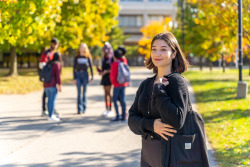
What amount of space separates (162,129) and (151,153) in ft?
0.81

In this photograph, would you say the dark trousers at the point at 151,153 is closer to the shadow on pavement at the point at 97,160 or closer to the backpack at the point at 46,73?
the shadow on pavement at the point at 97,160

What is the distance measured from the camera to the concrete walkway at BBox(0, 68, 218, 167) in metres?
5.65

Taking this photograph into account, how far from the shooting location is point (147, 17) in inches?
→ 3091

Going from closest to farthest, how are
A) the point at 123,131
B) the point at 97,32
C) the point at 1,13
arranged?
the point at 1,13 → the point at 123,131 → the point at 97,32

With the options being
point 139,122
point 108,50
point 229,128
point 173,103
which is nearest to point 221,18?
point 108,50

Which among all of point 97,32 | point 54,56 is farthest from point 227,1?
point 97,32

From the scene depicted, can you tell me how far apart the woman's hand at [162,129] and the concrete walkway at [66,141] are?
2.87 m

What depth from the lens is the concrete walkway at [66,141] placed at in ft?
18.5

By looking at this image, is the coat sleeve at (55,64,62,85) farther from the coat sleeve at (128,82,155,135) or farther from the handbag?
the handbag

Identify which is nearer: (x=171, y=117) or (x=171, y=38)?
(x=171, y=117)

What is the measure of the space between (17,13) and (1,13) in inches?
87.0

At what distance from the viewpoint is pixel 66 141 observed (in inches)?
274

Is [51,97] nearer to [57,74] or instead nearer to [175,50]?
[57,74]

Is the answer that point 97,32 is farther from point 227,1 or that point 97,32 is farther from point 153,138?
point 153,138
